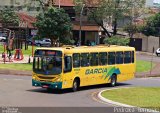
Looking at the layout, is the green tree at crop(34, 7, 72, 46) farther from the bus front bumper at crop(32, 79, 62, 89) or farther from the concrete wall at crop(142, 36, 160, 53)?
the concrete wall at crop(142, 36, 160, 53)

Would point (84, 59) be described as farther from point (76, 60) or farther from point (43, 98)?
point (43, 98)

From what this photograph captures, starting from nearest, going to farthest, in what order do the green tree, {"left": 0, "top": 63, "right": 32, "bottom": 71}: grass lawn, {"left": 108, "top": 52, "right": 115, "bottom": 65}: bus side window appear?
{"left": 108, "top": 52, "right": 115, "bottom": 65}: bus side window
{"left": 0, "top": 63, "right": 32, "bottom": 71}: grass lawn
the green tree

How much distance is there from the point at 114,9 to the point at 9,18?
855 inches

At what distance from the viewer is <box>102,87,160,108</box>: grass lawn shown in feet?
69.6

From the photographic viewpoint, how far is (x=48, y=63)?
26.2 metres

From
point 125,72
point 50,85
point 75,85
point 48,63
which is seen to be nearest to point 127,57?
point 125,72

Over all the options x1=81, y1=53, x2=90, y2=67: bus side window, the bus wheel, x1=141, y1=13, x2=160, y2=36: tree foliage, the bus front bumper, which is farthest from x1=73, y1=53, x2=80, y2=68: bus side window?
x1=141, y1=13, x2=160, y2=36: tree foliage

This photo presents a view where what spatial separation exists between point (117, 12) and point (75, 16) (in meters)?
12.6

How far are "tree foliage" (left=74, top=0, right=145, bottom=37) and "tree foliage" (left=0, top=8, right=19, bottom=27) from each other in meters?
13.5

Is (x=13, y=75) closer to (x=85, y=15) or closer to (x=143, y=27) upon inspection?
(x=85, y=15)

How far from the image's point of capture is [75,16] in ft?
299

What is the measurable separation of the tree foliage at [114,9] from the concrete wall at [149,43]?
674cm

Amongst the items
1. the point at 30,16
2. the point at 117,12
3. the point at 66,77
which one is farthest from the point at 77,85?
the point at 30,16

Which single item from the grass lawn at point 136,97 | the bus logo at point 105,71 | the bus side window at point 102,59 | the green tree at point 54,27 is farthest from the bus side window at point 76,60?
the green tree at point 54,27
